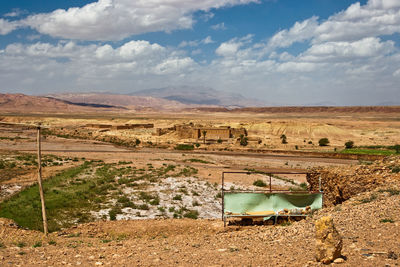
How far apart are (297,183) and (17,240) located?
23.1 meters

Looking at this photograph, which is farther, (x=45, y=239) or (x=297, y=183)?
(x=297, y=183)

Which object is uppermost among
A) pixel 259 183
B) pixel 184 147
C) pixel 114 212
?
pixel 114 212

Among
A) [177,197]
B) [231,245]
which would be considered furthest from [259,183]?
[231,245]

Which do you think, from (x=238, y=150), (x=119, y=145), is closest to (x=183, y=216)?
(x=238, y=150)

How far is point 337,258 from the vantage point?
7516 millimetres

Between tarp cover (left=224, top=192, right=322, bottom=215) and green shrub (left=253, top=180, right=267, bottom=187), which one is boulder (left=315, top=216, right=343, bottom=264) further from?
green shrub (left=253, top=180, right=267, bottom=187)

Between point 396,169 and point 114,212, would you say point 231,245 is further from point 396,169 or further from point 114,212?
point 396,169

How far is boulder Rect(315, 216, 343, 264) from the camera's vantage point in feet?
24.3

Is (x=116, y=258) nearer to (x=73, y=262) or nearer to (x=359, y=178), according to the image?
(x=73, y=262)

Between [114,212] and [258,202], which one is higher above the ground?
[258,202]

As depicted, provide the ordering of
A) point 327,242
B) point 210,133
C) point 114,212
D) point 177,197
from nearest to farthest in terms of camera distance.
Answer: point 327,242
point 114,212
point 177,197
point 210,133

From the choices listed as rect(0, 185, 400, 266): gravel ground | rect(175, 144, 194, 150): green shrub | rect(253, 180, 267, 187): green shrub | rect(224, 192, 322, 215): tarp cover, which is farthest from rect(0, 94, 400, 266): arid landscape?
rect(175, 144, 194, 150): green shrub

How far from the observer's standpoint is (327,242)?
293 inches

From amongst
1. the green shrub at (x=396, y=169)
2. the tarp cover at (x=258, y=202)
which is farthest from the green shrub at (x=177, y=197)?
the green shrub at (x=396, y=169)
